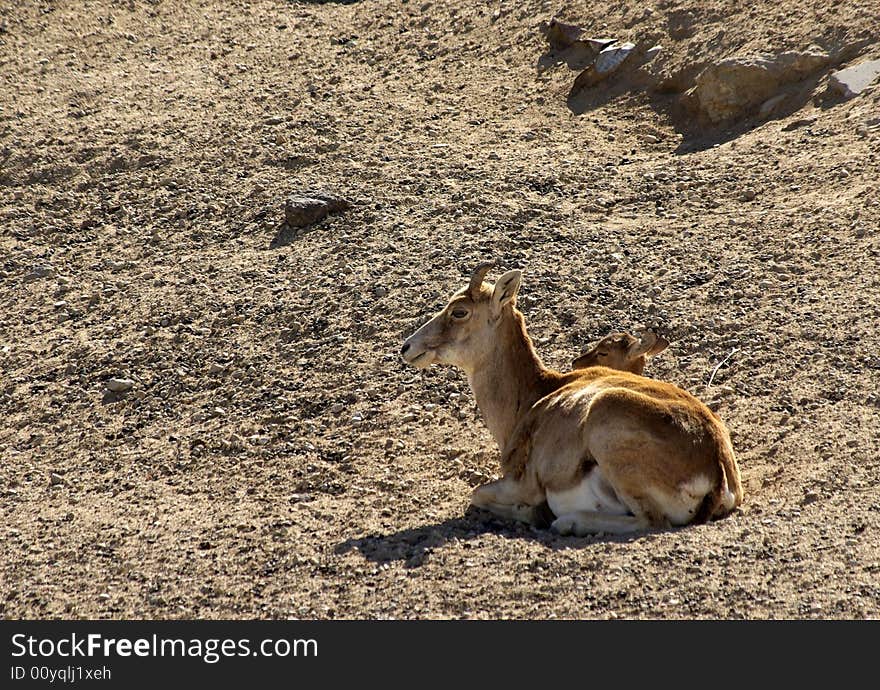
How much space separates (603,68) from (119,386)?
7.43 meters

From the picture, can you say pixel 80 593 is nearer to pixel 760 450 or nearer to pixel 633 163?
pixel 760 450

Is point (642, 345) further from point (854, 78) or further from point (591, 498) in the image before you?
point (854, 78)

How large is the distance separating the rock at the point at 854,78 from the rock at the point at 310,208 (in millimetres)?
5426

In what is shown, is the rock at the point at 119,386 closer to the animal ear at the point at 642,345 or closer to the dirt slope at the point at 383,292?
the dirt slope at the point at 383,292

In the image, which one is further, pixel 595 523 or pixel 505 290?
pixel 505 290

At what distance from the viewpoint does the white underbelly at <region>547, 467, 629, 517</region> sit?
26.5ft

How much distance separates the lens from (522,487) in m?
8.52

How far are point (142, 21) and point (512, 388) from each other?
38.1ft

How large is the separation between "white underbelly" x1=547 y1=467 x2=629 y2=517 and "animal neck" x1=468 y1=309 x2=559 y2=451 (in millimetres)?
1048

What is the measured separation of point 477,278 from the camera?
9258mm

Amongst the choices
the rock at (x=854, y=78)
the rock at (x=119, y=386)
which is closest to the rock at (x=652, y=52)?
the rock at (x=854, y=78)

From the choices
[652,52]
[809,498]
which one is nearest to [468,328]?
[809,498]

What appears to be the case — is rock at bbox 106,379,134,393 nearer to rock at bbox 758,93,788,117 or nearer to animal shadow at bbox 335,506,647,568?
animal shadow at bbox 335,506,647,568

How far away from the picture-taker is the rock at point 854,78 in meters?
13.4
